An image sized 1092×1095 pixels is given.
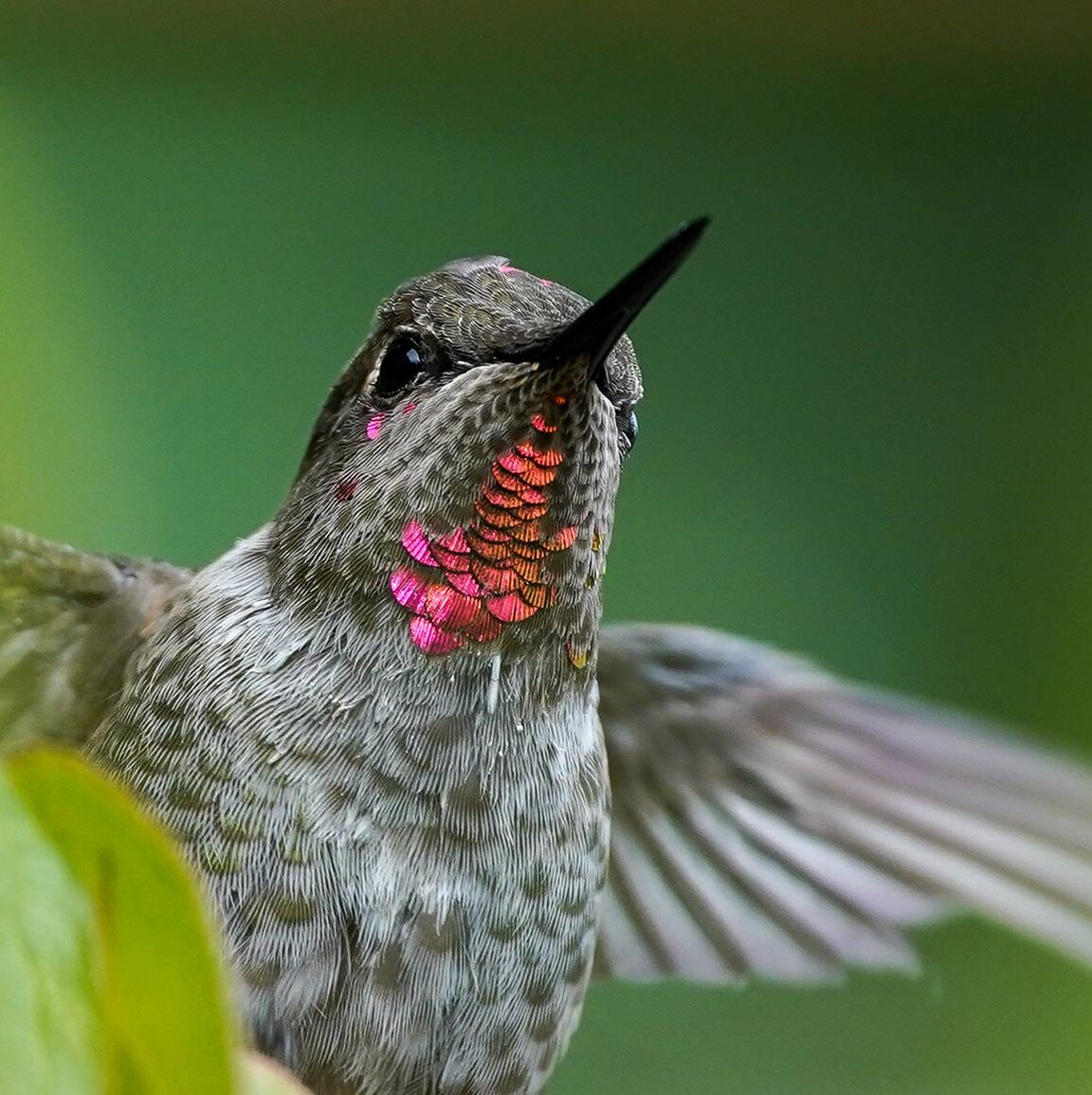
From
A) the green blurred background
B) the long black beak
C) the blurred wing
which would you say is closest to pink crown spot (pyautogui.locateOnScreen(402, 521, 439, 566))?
the long black beak

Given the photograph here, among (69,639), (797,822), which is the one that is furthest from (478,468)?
(797,822)

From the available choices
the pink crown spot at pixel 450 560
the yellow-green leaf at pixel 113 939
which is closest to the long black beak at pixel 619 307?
the pink crown spot at pixel 450 560

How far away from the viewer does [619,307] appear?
0.58 metres

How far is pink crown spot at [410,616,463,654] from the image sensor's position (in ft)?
2.28

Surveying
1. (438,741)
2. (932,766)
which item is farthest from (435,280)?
(932,766)

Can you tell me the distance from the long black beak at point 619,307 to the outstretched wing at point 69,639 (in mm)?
375

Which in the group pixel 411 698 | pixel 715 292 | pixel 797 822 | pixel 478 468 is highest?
pixel 715 292

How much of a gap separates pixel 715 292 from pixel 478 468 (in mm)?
1291

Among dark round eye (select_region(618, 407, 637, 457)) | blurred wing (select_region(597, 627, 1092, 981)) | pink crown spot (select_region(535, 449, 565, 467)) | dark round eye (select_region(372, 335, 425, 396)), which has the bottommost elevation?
blurred wing (select_region(597, 627, 1092, 981))

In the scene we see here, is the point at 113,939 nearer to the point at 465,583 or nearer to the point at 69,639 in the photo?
the point at 465,583

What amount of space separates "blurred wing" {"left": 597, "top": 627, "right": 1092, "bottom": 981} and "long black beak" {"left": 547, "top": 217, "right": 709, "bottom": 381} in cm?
44

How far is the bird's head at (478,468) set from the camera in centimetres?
64

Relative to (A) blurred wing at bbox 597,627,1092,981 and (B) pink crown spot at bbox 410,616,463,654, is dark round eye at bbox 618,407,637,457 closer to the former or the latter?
(B) pink crown spot at bbox 410,616,463,654

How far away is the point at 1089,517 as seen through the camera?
200cm
